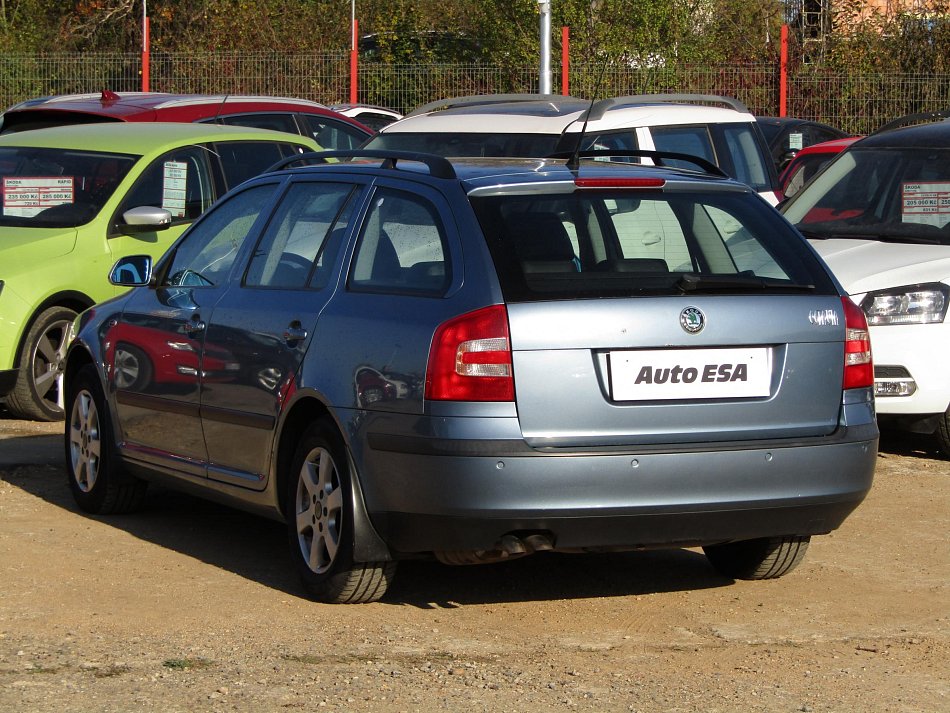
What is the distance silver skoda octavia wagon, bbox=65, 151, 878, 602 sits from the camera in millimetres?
5188

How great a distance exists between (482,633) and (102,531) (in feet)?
7.84

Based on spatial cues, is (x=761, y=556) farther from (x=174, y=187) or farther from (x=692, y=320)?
(x=174, y=187)

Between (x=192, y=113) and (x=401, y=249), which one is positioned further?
(x=192, y=113)

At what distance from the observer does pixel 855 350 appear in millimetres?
5648

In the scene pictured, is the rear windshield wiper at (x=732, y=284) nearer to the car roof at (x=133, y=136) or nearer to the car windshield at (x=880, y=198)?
the car windshield at (x=880, y=198)

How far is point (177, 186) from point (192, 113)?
2.92 meters

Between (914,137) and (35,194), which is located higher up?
(914,137)

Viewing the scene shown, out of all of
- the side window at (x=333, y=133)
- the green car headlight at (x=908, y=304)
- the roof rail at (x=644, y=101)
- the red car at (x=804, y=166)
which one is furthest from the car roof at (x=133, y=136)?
the red car at (x=804, y=166)

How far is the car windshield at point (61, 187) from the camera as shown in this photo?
10.5m

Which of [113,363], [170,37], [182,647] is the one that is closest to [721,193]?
[182,647]

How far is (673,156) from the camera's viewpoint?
6504mm

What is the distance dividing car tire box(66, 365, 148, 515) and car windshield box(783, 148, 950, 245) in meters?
4.30

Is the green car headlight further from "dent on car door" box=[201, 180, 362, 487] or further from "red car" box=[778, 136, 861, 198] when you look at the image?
"red car" box=[778, 136, 861, 198]

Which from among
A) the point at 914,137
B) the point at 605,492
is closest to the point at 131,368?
the point at 605,492
